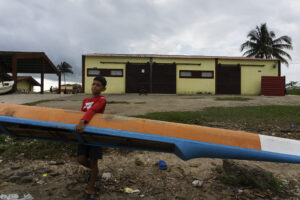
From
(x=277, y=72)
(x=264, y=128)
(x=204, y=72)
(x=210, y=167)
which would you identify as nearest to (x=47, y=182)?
(x=210, y=167)

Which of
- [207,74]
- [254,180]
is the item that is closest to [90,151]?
[254,180]

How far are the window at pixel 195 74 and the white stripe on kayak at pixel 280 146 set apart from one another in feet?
53.6

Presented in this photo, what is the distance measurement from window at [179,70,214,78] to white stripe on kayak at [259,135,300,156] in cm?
1633

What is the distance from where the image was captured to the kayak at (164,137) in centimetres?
189

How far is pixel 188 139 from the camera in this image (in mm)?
1898

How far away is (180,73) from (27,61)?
644 inches

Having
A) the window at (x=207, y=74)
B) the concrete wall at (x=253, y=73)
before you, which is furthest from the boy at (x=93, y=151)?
the concrete wall at (x=253, y=73)

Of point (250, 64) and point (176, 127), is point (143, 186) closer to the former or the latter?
point (176, 127)

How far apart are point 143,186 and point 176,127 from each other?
962mm

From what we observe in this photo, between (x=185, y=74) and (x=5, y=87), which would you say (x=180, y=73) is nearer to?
(x=185, y=74)

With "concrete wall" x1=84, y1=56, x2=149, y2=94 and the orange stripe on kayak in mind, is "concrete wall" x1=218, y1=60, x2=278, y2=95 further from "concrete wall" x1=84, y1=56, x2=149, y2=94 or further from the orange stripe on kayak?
the orange stripe on kayak

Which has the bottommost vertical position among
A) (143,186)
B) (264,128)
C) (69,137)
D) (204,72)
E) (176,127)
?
(143,186)

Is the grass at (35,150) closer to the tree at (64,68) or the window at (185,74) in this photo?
the window at (185,74)

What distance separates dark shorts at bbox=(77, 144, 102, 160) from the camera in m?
2.12
